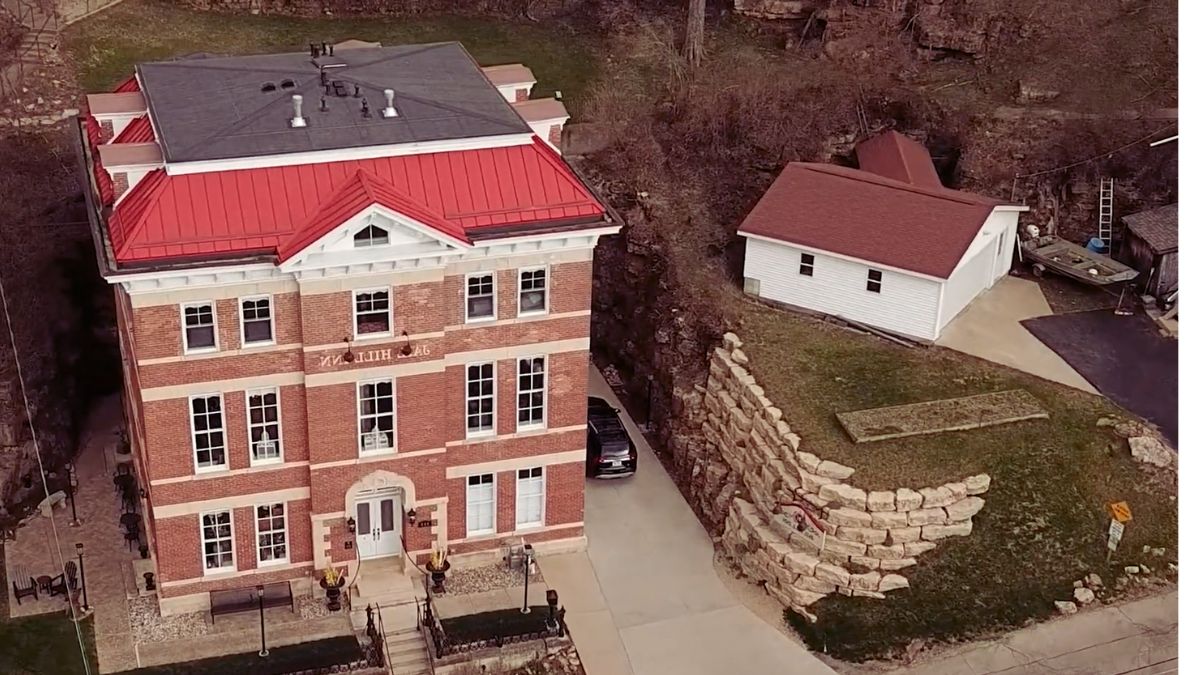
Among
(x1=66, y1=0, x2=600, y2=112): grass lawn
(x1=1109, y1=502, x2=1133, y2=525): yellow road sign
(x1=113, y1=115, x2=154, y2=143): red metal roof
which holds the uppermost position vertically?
(x1=113, y1=115, x2=154, y2=143): red metal roof

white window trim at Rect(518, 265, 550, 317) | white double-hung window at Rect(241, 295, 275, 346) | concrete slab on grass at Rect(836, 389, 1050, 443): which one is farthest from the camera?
concrete slab on grass at Rect(836, 389, 1050, 443)

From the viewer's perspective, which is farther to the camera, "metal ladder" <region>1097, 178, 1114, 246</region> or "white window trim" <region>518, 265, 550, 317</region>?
"metal ladder" <region>1097, 178, 1114, 246</region>

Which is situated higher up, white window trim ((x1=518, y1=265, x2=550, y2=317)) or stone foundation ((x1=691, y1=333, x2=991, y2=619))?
white window trim ((x1=518, y1=265, x2=550, y2=317))

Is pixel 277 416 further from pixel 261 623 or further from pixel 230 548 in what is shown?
pixel 261 623

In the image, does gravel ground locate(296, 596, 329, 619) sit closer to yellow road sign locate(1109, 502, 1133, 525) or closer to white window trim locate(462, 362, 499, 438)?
white window trim locate(462, 362, 499, 438)

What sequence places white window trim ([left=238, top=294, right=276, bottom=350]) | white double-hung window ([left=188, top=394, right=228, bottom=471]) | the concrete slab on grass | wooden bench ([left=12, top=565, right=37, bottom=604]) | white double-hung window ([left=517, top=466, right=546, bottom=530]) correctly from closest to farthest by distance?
white window trim ([left=238, top=294, right=276, bottom=350]) < white double-hung window ([left=188, top=394, right=228, bottom=471]) < wooden bench ([left=12, top=565, right=37, bottom=604]) < white double-hung window ([left=517, top=466, right=546, bottom=530]) < the concrete slab on grass

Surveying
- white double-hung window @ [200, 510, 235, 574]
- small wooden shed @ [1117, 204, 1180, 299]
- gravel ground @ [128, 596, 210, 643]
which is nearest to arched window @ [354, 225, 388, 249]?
white double-hung window @ [200, 510, 235, 574]

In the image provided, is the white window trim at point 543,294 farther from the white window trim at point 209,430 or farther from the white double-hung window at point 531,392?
the white window trim at point 209,430

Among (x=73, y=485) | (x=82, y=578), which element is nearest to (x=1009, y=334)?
(x=82, y=578)
